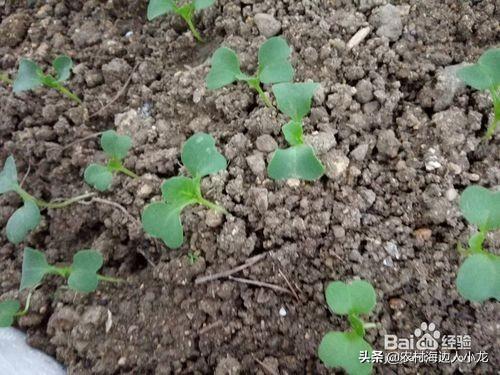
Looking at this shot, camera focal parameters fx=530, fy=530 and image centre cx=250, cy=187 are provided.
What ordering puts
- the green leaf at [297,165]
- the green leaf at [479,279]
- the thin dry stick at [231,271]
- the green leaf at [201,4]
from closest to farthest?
the green leaf at [479,279] < the green leaf at [297,165] < the thin dry stick at [231,271] < the green leaf at [201,4]

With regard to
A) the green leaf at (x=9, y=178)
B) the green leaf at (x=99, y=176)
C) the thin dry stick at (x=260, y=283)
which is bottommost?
the thin dry stick at (x=260, y=283)

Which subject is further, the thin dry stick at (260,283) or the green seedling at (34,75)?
the green seedling at (34,75)

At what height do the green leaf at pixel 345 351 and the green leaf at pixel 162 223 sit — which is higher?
the green leaf at pixel 162 223

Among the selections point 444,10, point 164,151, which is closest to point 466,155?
point 444,10

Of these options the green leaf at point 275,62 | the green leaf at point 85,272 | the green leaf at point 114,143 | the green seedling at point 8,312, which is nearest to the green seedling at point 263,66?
the green leaf at point 275,62

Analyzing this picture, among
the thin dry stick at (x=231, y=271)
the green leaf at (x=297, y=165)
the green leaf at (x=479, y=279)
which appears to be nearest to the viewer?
the green leaf at (x=479, y=279)

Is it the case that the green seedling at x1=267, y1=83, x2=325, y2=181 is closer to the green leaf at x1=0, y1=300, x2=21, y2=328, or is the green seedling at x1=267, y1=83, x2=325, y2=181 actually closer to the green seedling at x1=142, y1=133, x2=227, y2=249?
the green seedling at x1=142, y1=133, x2=227, y2=249

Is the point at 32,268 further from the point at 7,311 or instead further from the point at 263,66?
the point at 263,66

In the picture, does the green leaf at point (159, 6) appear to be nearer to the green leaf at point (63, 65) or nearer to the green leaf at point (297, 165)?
the green leaf at point (63, 65)
